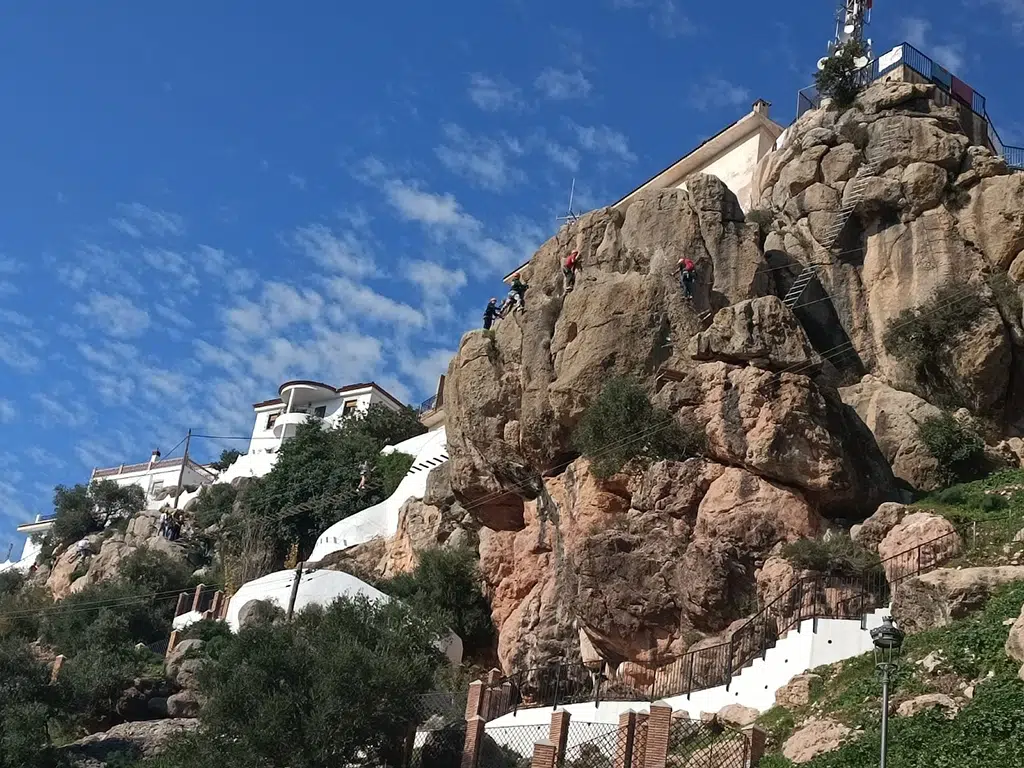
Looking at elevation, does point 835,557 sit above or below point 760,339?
below

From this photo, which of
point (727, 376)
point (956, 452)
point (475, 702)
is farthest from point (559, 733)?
point (956, 452)

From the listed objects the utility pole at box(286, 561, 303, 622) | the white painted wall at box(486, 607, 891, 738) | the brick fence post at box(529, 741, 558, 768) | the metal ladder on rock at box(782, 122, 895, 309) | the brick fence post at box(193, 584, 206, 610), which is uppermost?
the metal ladder on rock at box(782, 122, 895, 309)

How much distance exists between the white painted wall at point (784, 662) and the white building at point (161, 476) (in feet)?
183

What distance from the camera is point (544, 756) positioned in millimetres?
19359

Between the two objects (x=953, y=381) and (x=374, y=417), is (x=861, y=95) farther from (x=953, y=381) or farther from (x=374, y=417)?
(x=374, y=417)

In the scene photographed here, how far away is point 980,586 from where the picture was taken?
2078cm

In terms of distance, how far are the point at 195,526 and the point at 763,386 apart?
3916 centimetres

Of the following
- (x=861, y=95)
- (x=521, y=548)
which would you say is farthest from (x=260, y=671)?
(x=861, y=95)

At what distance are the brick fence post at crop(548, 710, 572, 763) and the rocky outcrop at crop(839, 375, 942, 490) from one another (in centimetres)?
1315

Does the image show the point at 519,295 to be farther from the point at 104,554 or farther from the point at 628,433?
the point at 104,554

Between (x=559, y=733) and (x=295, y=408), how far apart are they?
2280 inches

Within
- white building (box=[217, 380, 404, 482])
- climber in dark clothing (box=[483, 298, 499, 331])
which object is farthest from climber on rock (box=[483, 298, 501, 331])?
white building (box=[217, 380, 404, 482])

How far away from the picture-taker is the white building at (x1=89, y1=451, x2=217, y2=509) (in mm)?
75562

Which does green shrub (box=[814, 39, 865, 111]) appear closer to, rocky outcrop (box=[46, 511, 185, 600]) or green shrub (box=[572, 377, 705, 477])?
green shrub (box=[572, 377, 705, 477])
